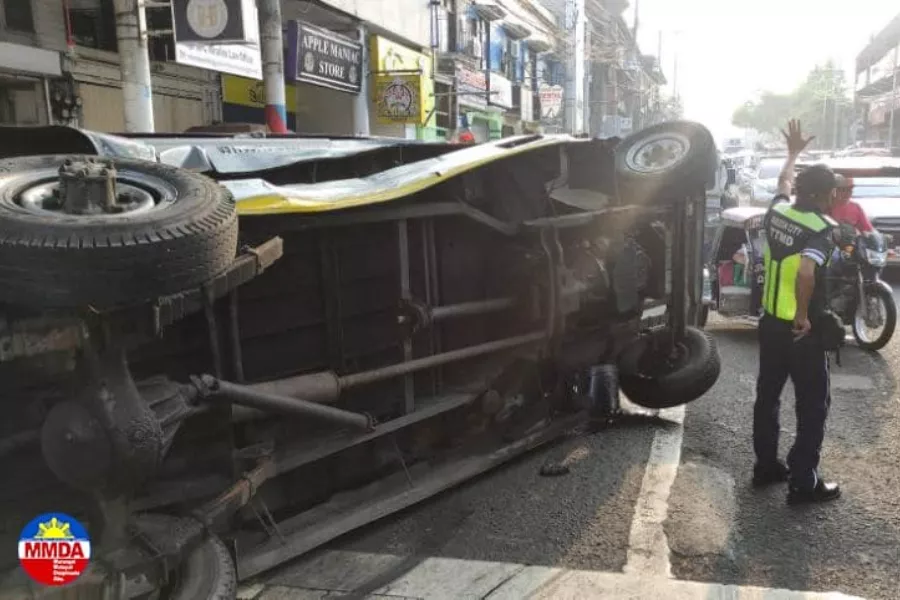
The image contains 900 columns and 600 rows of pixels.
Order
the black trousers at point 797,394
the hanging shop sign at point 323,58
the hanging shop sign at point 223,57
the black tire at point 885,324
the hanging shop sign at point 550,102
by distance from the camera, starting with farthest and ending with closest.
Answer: the hanging shop sign at point 550,102
the hanging shop sign at point 323,58
the hanging shop sign at point 223,57
the black tire at point 885,324
the black trousers at point 797,394

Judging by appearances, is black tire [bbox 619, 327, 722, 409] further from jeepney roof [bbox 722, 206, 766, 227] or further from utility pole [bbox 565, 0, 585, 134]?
utility pole [bbox 565, 0, 585, 134]

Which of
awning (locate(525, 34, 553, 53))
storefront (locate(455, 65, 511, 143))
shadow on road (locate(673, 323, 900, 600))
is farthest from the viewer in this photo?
awning (locate(525, 34, 553, 53))

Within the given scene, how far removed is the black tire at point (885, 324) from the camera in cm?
735

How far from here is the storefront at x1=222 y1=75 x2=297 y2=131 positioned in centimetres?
1573

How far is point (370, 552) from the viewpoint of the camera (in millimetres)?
3697

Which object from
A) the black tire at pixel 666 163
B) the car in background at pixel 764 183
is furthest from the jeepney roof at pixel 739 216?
the car in background at pixel 764 183

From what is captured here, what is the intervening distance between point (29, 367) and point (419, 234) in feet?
7.85

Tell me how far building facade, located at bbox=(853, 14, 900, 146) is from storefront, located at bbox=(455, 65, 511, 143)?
3185 centimetres

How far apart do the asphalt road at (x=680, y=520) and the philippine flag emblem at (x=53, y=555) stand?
94 centimetres

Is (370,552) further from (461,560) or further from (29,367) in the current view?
(29,367)

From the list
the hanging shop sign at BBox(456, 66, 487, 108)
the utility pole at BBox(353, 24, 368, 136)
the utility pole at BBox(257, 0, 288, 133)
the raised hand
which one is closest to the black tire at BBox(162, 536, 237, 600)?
the raised hand

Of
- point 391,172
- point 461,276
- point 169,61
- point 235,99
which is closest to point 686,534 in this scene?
point 461,276

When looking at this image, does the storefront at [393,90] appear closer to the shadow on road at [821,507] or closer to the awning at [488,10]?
the awning at [488,10]

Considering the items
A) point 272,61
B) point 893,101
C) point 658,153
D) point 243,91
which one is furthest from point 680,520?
point 893,101
